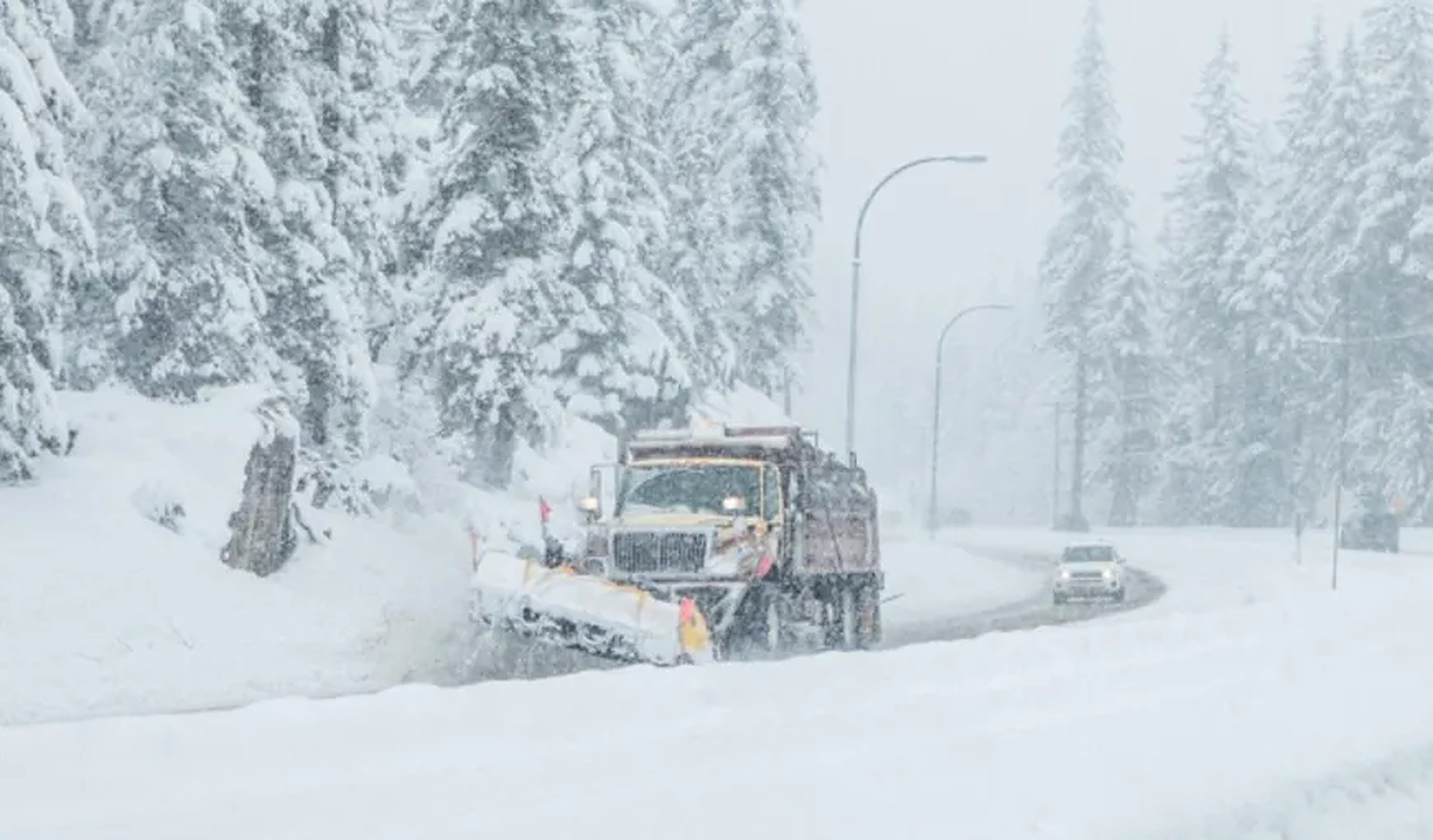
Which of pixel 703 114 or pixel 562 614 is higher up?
pixel 703 114

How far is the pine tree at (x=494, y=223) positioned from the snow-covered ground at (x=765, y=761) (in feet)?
52.3

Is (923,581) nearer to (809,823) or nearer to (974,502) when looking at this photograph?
(809,823)

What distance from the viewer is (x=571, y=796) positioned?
27.6ft

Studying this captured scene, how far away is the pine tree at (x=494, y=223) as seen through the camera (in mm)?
28703

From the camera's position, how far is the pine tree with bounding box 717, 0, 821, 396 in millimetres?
46875

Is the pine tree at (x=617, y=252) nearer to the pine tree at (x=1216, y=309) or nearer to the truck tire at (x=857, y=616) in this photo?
the truck tire at (x=857, y=616)

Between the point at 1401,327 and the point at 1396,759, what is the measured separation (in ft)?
187

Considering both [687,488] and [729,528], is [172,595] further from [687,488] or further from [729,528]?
[729,528]

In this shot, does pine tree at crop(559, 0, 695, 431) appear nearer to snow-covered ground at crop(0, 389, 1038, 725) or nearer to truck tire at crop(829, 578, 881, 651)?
snow-covered ground at crop(0, 389, 1038, 725)

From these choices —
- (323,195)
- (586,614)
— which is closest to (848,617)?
(586,614)

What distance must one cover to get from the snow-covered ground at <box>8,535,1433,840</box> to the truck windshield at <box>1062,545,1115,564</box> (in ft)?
84.5

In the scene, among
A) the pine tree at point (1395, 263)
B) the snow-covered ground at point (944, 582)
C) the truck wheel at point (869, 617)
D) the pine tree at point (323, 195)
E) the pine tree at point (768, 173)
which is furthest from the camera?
the pine tree at point (1395, 263)

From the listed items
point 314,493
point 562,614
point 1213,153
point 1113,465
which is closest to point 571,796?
point 562,614

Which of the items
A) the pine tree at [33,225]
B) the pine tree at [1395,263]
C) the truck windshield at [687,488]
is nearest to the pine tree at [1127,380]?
the pine tree at [1395,263]
